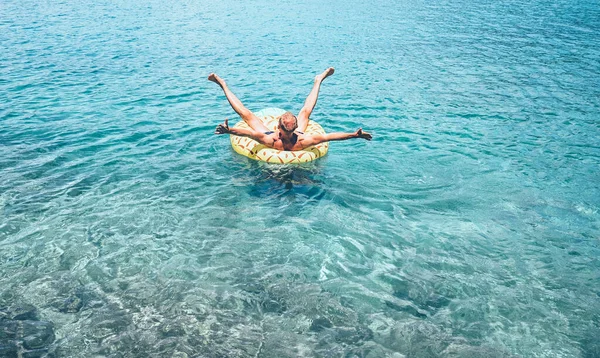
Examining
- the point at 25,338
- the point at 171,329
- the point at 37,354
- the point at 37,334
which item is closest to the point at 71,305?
the point at 37,334

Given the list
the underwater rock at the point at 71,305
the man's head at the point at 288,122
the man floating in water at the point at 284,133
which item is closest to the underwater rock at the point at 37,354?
the underwater rock at the point at 71,305

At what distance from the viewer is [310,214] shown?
8.07 metres

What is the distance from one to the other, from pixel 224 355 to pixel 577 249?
545 cm

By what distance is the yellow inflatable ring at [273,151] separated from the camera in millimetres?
9141

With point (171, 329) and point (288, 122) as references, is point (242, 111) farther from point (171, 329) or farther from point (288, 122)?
point (171, 329)

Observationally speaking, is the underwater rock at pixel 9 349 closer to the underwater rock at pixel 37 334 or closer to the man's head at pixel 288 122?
the underwater rock at pixel 37 334

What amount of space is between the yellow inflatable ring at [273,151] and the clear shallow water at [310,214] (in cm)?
25

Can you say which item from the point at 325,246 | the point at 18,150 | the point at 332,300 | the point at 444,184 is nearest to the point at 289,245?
the point at 325,246

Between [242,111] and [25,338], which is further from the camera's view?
[242,111]

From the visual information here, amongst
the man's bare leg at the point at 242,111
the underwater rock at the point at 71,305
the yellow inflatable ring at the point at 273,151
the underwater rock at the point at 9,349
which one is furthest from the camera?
the man's bare leg at the point at 242,111

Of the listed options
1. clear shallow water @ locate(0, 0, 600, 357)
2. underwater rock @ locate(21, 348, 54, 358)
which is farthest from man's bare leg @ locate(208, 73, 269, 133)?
underwater rock @ locate(21, 348, 54, 358)

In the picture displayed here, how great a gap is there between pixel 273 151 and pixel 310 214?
1749 millimetres

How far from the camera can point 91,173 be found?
9.27 m

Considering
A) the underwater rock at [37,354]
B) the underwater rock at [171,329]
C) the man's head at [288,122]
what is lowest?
the underwater rock at [171,329]
